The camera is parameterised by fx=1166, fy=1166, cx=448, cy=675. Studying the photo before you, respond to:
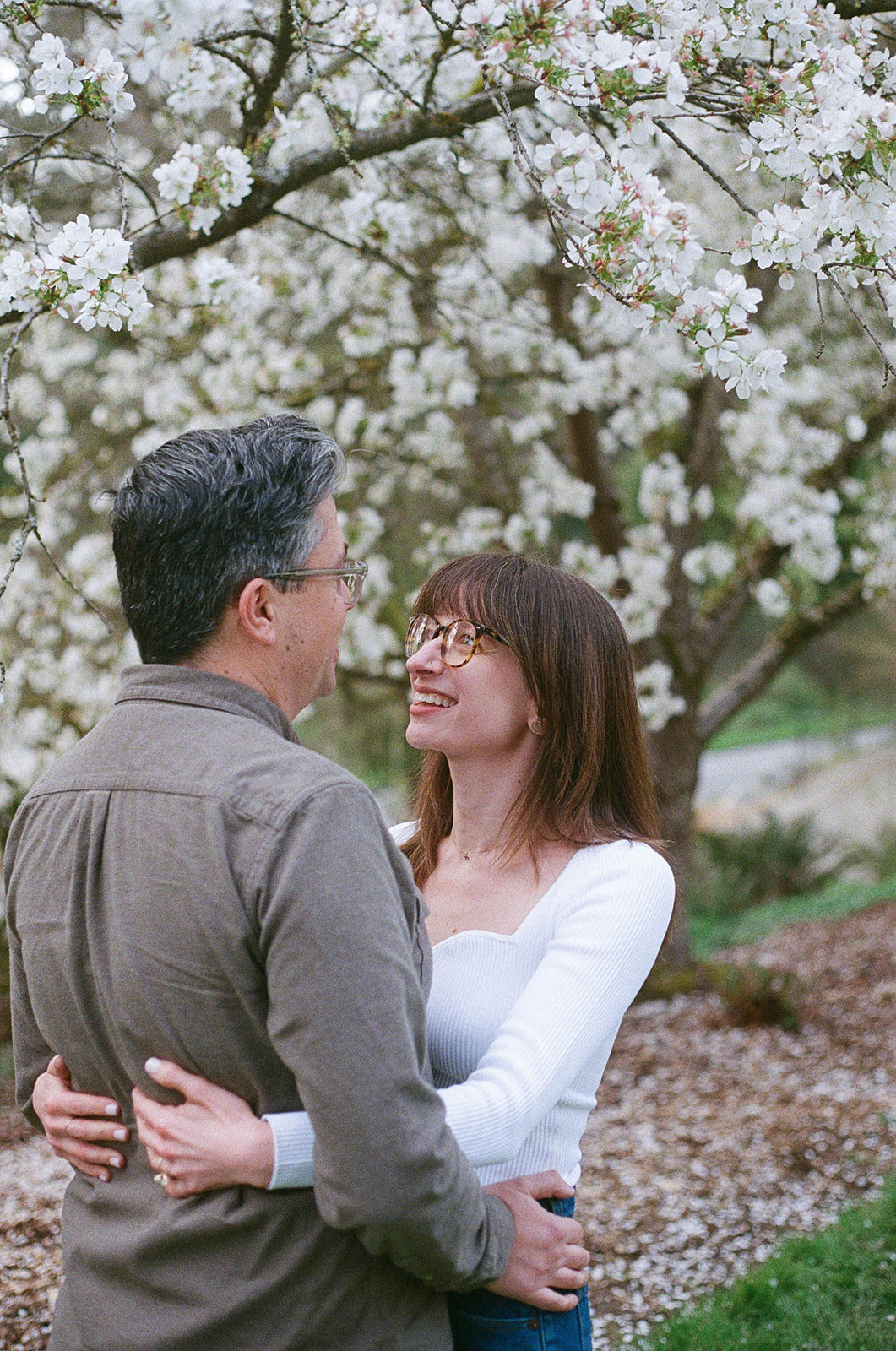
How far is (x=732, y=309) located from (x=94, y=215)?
4.26m

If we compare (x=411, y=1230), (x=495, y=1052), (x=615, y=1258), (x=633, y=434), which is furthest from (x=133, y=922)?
(x=633, y=434)

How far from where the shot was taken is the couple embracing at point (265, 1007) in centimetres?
128

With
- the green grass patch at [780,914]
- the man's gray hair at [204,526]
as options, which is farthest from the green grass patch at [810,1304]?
the green grass patch at [780,914]

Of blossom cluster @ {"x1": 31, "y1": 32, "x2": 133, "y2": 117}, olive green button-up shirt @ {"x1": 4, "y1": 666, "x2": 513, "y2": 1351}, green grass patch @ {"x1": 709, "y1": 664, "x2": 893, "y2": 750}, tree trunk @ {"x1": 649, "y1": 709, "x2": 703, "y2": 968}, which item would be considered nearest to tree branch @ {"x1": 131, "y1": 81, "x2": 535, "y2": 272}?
blossom cluster @ {"x1": 31, "y1": 32, "x2": 133, "y2": 117}

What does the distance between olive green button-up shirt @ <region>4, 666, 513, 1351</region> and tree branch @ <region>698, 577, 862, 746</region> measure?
18.0 feet

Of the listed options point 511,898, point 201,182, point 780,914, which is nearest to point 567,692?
point 511,898

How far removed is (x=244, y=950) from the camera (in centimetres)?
131

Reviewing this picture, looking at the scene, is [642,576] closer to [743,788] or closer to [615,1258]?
[615,1258]

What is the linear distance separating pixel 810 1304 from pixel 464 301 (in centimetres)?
428

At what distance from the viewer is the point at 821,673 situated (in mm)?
21281

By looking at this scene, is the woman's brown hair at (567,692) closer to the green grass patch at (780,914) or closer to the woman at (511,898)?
the woman at (511,898)

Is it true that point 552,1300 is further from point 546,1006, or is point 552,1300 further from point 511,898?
point 511,898

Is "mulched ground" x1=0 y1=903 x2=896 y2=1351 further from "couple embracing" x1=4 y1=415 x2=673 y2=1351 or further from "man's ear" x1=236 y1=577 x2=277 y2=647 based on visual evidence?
"man's ear" x1=236 y1=577 x2=277 y2=647

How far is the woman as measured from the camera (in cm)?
149
